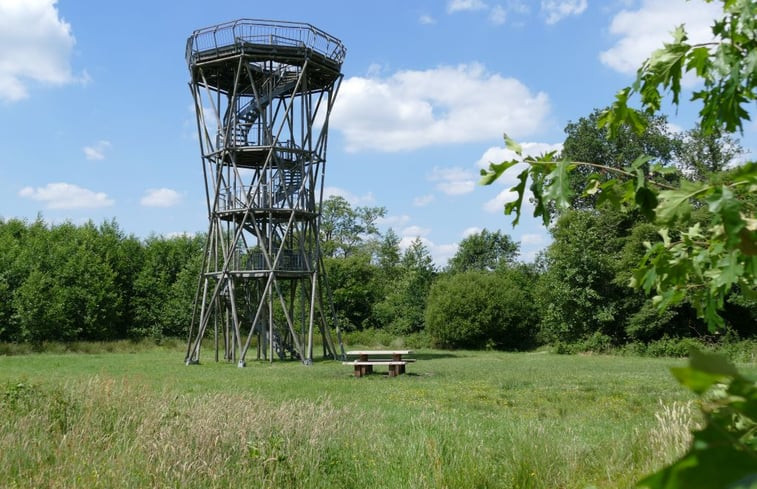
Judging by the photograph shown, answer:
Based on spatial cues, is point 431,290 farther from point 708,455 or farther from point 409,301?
point 708,455

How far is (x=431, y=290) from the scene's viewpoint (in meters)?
39.5

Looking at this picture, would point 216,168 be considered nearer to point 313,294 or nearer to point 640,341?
point 313,294

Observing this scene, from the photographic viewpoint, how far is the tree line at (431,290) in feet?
111

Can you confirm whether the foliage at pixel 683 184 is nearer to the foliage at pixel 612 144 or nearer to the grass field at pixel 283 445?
the grass field at pixel 283 445

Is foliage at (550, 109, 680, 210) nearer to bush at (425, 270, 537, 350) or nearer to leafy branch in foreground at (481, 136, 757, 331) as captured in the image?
bush at (425, 270, 537, 350)

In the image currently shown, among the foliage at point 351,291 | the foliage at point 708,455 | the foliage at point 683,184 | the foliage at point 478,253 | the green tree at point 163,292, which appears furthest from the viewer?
the foliage at point 478,253

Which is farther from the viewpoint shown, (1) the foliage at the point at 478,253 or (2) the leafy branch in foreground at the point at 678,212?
(1) the foliage at the point at 478,253

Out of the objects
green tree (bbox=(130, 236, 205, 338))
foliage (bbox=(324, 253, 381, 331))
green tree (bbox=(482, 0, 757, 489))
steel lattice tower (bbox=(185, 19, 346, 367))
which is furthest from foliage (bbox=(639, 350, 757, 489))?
foliage (bbox=(324, 253, 381, 331))

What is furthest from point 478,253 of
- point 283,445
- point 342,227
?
point 283,445

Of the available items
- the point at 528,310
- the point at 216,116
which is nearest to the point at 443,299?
the point at 528,310

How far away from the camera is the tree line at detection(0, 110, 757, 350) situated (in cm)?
3381

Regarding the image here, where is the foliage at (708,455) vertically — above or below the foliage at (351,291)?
below

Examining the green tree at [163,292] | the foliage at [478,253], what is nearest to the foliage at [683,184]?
the green tree at [163,292]

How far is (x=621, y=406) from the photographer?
12.1m
